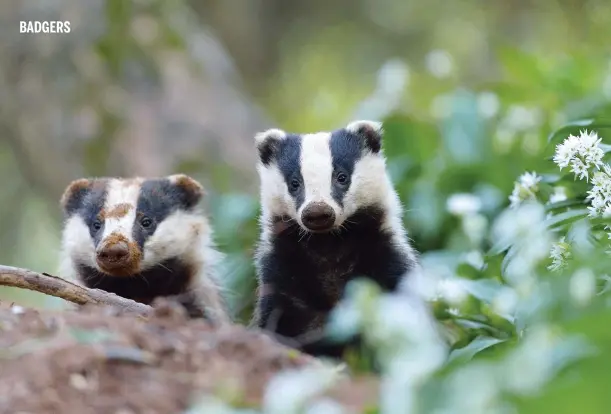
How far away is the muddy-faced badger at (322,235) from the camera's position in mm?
4930

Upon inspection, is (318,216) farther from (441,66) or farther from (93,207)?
(441,66)

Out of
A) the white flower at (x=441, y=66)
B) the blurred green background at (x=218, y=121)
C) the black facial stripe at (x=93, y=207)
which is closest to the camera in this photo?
the black facial stripe at (x=93, y=207)

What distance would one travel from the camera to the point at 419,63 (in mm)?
14766

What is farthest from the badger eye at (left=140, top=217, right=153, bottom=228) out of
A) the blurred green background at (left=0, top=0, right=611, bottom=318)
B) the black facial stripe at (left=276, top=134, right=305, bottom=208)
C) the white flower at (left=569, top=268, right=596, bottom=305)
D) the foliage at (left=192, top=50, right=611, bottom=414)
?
the white flower at (left=569, top=268, right=596, bottom=305)

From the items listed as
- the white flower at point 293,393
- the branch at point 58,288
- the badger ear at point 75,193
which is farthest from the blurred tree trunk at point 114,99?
the white flower at point 293,393

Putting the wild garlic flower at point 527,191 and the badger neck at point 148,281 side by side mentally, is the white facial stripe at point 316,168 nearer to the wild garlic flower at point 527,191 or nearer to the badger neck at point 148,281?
the wild garlic flower at point 527,191

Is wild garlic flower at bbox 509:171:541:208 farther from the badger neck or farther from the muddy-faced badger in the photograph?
the badger neck

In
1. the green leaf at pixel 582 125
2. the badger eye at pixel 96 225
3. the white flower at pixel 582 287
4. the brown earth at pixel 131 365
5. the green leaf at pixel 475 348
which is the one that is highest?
the green leaf at pixel 582 125

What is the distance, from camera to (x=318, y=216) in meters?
4.73

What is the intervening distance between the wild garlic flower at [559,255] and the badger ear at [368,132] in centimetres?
171

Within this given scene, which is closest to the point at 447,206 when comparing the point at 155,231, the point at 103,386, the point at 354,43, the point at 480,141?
the point at 480,141

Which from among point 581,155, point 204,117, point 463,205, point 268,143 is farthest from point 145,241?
point 204,117

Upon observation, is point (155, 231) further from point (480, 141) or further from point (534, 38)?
point (534, 38)

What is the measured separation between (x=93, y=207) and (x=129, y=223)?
257 millimetres
